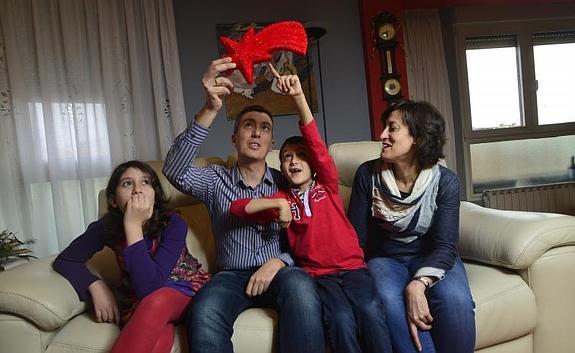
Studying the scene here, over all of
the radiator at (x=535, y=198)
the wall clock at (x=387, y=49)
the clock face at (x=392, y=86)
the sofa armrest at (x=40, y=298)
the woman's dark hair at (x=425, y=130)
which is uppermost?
the wall clock at (x=387, y=49)

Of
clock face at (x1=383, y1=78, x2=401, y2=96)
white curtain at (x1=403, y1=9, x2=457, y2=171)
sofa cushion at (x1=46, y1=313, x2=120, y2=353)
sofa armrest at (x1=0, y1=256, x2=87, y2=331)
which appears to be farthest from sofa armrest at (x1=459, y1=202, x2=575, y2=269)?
white curtain at (x1=403, y1=9, x2=457, y2=171)

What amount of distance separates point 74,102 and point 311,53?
5.45 ft

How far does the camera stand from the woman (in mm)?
1080

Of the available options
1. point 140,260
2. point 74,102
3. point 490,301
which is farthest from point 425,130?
point 74,102

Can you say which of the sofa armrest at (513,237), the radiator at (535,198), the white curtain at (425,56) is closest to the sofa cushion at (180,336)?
the sofa armrest at (513,237)

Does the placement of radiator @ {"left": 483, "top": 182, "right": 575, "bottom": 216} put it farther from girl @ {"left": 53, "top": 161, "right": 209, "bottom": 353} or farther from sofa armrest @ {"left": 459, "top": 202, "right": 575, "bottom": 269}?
girl @ {"left": 53, "top": 161, "right": 209, "bottom": 353}

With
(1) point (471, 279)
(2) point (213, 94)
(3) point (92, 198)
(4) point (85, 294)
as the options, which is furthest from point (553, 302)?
(3) point (92, 198)

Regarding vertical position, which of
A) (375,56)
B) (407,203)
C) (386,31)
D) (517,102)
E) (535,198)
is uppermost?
(386,31)

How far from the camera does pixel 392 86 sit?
9.50 ft

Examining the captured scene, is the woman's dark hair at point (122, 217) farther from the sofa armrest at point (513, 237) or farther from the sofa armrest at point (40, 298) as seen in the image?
the sofa armrest at point (513, 237)

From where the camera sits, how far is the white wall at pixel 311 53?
9.02 feet

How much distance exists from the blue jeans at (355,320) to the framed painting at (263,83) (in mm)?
1866

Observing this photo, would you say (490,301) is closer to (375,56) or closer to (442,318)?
(442,318)

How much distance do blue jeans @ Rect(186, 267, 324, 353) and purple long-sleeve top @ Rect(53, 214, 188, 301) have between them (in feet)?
0.44
